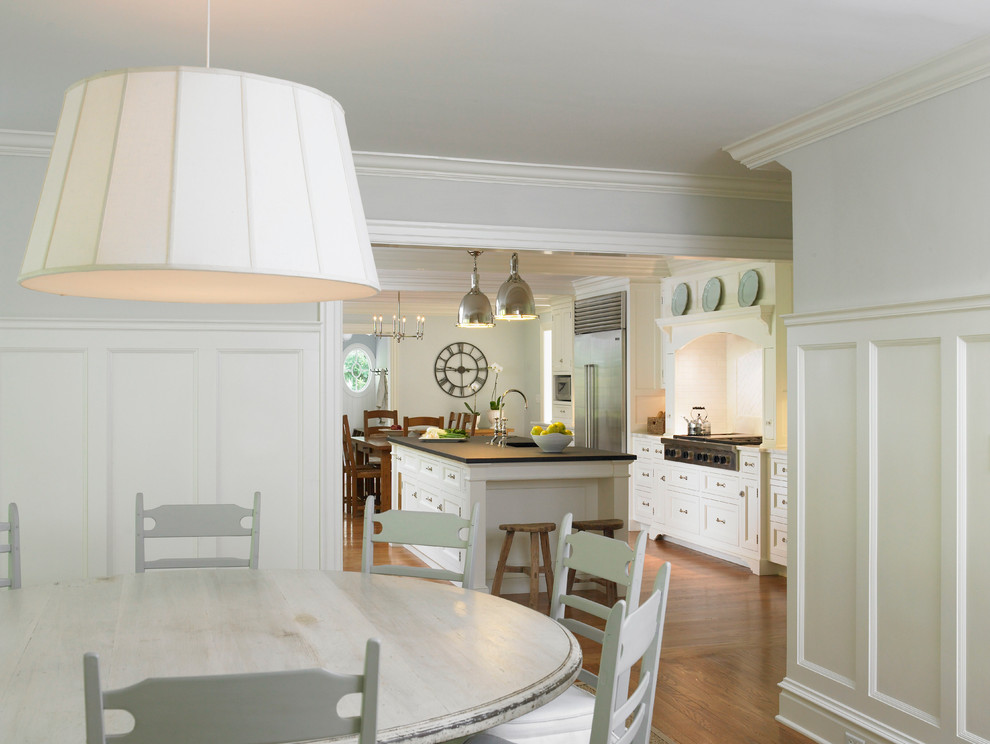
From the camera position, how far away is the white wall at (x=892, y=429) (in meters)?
2.92

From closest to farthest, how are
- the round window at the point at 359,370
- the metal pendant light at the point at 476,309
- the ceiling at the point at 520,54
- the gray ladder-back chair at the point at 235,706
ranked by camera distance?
the gray ladder-back chair at the point at 235,706 → the ceiling at the point at 520,54 → the metal pendant light at the point at 476,309 → the round window at the point at 359,370

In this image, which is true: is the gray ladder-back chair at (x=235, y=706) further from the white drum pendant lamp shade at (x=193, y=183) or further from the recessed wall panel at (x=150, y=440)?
the recessed wall panel at (x=150, y=440)

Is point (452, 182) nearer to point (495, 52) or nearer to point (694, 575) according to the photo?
point (495, 52)

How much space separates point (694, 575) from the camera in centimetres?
657

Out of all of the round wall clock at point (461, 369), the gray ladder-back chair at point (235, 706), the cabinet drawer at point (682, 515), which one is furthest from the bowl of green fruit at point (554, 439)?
the round wall clock at point (461, 369)

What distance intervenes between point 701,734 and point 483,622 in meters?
1.74

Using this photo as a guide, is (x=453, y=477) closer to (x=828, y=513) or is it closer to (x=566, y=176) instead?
(x=566, y=176)

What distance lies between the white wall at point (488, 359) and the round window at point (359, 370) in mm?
1334

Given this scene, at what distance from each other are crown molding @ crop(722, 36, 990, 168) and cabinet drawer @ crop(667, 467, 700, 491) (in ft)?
12.5

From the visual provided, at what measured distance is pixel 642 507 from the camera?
821 centimetres

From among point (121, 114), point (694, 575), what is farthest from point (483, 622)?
point (694, 575)

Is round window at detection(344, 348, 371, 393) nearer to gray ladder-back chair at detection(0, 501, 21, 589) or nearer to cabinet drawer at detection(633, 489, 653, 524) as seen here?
cabinet drawer at detection(633, 489, 653, 524)

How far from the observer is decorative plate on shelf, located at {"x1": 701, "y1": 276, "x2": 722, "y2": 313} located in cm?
718

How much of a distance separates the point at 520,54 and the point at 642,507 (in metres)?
6.03
